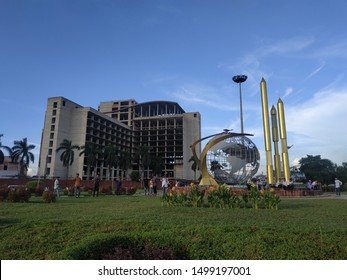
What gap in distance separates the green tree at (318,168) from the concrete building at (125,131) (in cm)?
3193

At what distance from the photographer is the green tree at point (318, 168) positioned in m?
62.6

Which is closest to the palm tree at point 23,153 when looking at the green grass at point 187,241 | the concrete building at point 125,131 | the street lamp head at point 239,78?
the concrete building at point 125,131

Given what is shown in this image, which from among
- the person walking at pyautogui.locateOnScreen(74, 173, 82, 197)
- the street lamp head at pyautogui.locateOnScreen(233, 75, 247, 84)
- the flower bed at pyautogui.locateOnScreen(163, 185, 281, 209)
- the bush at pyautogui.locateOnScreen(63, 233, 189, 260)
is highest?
the street lamp head at pyautogui.locateOnScreen(233, 75, 247, 84)

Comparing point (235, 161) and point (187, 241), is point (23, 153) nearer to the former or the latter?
point (235, 161)

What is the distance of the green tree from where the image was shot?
62.6 m

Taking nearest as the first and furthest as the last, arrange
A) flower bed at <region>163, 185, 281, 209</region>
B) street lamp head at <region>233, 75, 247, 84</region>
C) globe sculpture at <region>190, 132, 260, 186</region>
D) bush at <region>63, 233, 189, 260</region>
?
bush at <region>63, 233, 189, 260</region>
flower bed at <region>163, 185, 281, 209</region>
globe sculpture at <region>190, 132, 260, 186</region>
street lamp head at <region>233, 75, 247, 84</region>

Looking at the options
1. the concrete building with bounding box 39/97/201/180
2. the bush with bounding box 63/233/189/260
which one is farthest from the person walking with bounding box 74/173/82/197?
the concrete building with bounding box 39/97/201/180

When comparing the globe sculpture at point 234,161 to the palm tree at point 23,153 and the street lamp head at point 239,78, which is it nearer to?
the street lamp head at point 239,78

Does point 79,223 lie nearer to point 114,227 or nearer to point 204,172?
point 114,227

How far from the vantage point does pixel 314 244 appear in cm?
517

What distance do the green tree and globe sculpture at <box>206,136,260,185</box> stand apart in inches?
1552

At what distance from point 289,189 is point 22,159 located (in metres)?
49.1

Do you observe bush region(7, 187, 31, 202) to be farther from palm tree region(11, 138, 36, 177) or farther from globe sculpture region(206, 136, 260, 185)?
palm tree region(11, 138, 36, 177)

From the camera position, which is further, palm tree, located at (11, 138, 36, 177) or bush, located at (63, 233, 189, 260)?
palm tree, located at (11, 138, 36, 177)
